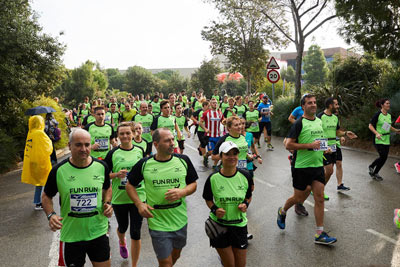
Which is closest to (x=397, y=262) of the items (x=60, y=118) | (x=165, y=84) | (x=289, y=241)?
(x=289, y=241)

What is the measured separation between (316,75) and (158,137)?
78826 mm

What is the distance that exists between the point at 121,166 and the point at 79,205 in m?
1.23

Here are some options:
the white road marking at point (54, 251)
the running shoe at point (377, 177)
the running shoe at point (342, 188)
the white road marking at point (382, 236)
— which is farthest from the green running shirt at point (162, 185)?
the running shoe at point (377, 177)

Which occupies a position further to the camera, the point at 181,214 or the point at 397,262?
the point at 397,262

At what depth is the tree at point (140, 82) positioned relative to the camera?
2985 inches

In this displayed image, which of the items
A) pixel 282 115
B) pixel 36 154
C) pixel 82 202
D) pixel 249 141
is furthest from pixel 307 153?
pixel 282 115

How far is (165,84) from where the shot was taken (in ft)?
252

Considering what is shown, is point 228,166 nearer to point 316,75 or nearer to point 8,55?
point 8,55

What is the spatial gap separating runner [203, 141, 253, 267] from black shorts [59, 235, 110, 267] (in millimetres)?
1048

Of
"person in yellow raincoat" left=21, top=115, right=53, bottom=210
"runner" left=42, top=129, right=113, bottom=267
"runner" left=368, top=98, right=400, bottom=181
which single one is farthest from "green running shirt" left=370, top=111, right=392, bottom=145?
"person in yellow raincoat" left=21, top=115, right=53, bottom=210

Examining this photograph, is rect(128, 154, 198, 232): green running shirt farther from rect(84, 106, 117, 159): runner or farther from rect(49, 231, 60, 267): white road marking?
rect(84, 106, 117, 159): runner

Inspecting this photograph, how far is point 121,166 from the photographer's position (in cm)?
450

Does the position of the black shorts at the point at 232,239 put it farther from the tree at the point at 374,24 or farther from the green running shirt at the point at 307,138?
the tree at the point at 374,24

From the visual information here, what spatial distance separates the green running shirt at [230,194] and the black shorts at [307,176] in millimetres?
1819
